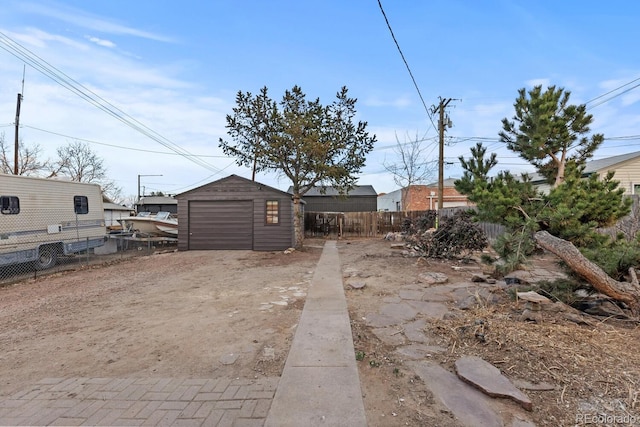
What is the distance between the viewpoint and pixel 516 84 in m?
9.99

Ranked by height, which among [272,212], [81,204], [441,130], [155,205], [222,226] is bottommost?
[222,226]

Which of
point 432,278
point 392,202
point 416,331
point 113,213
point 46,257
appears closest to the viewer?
point 416,331

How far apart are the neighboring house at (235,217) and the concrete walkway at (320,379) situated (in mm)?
8075

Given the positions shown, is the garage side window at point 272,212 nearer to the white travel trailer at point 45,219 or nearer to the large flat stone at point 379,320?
the white travel trailer at point 45,219

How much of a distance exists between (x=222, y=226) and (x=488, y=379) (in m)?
11.5

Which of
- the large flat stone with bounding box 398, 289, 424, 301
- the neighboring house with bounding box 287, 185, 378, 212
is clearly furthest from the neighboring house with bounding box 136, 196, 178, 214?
the large flat stone with bounding box 398, 289, 424, 301

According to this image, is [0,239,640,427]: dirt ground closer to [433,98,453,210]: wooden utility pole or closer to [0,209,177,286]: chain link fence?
[0,209,177,286]: chain link fence

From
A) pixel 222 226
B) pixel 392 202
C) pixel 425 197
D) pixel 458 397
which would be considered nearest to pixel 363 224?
pixel 222 226

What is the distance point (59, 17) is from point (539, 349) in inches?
479

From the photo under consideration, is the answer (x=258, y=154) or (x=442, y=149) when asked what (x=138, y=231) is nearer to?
(x=258, y=154)

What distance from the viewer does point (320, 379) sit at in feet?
8.20

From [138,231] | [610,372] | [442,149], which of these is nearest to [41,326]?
[610,372]

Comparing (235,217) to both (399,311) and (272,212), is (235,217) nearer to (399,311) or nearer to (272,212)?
(272,212)

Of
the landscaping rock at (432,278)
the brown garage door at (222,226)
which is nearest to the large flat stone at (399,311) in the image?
the landscaping rock at (432,278)
